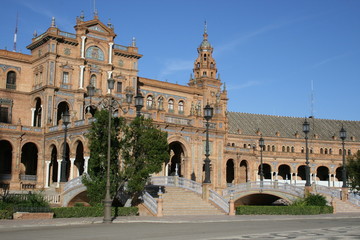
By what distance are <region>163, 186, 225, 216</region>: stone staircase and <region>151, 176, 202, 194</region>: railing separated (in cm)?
82

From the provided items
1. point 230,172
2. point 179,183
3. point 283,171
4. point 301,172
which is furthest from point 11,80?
point 301,172

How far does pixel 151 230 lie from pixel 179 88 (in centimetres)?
4992

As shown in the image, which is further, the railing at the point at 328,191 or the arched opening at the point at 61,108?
the arched opening at the point at 61,108

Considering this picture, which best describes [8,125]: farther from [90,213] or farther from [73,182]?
[90,213]

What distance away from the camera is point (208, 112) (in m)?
38.9

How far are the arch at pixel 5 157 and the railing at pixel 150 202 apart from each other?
86.3 ft

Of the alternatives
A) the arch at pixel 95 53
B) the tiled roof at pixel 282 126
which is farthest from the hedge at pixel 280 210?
the tiled roof at pixel 282 126

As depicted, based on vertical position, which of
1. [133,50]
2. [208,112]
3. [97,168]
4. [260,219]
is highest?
[133,50]

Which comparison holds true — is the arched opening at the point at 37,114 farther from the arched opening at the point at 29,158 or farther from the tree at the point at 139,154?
the tree at the point at 139,154

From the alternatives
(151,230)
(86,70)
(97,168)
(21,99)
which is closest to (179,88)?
(86,70)

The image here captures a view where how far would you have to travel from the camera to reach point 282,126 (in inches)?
4021

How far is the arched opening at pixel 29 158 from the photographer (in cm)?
5819

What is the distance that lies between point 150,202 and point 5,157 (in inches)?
1105

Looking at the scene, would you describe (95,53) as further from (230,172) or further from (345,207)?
(345,207)
